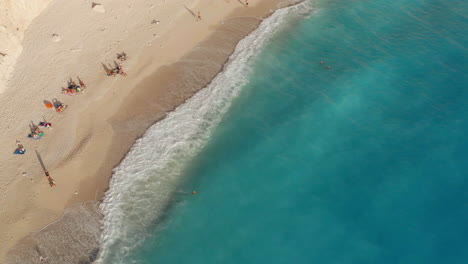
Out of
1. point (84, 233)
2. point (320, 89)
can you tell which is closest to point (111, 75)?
point (84, 233)

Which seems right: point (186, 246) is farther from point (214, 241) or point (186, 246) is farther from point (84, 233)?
point (84, 233)

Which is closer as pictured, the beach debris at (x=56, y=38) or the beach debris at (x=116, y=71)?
the beach debris at (x=116, y=71)

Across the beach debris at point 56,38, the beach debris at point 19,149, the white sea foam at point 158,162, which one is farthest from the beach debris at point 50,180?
the beach debris at point 56,38

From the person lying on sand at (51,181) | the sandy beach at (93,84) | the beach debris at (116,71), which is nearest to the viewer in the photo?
the person lying on sand at (51,181)

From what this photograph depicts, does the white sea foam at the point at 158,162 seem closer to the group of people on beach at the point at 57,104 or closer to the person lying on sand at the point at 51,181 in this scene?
the person lying on sand at the point at 51,181

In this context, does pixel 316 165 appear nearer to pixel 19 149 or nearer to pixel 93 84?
pixel 93 84

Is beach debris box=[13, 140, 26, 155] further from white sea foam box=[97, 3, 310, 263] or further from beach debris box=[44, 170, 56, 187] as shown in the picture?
white sea foam box=[97, 3, 310, 263]

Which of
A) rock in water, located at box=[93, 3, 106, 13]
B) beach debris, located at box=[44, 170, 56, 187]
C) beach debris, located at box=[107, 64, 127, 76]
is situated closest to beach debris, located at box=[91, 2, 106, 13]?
rock in water, located at box=[93, 3, 106, 13]
